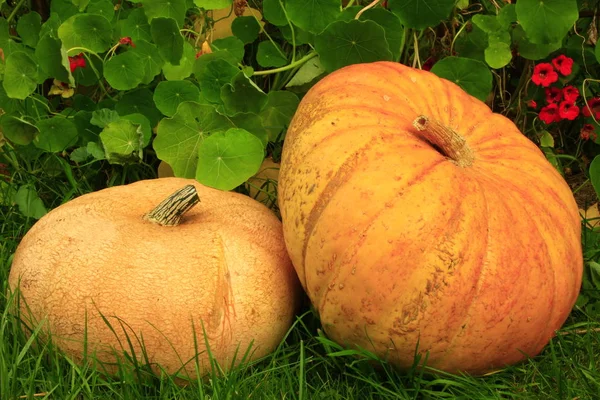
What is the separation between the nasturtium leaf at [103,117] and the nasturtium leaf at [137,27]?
0.26 metres

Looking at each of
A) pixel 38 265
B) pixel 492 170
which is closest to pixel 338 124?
pixel 492 170

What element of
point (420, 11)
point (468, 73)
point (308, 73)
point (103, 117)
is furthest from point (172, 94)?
point (468, 73)

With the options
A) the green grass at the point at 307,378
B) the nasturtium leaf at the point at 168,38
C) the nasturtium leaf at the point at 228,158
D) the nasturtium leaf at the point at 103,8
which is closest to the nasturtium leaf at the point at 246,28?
the nasturtium leaf at the point at 168,38

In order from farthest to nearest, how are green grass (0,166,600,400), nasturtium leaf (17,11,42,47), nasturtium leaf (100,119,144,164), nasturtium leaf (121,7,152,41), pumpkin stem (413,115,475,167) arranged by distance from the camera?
nasturtium leaf (17,11,42,47), nasturtium leaf (121,7,152,41), nasturtium leaf (100,119,144,164), pumpkin stem (413,115,475,167), green grass (0,166,600,400)

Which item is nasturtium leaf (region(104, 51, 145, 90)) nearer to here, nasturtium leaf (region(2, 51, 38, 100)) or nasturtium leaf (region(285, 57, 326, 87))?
nasturtium leaf (region(2, 51, 38, 100))

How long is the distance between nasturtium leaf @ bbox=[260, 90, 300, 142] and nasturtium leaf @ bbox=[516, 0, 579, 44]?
2.39 feet

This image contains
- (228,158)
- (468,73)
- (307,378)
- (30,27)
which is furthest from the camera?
(30,27)

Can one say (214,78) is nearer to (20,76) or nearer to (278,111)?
(278,111)

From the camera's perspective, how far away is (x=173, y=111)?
2361mm

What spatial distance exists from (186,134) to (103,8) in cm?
61

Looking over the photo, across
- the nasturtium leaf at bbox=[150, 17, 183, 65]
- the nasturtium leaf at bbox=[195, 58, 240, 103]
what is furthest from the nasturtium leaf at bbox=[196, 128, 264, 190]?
the nasturtium leaf at bbox=[150, 17, 183, 65]

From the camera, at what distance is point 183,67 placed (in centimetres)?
242

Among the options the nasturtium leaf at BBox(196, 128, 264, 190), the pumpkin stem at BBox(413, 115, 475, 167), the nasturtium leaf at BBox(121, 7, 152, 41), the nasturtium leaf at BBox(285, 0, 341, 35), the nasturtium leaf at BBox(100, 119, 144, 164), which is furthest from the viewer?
the nasturtium leaf at BBox(121, 7, 152, 41)

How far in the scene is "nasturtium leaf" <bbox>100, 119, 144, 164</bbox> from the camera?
7.64 ft
